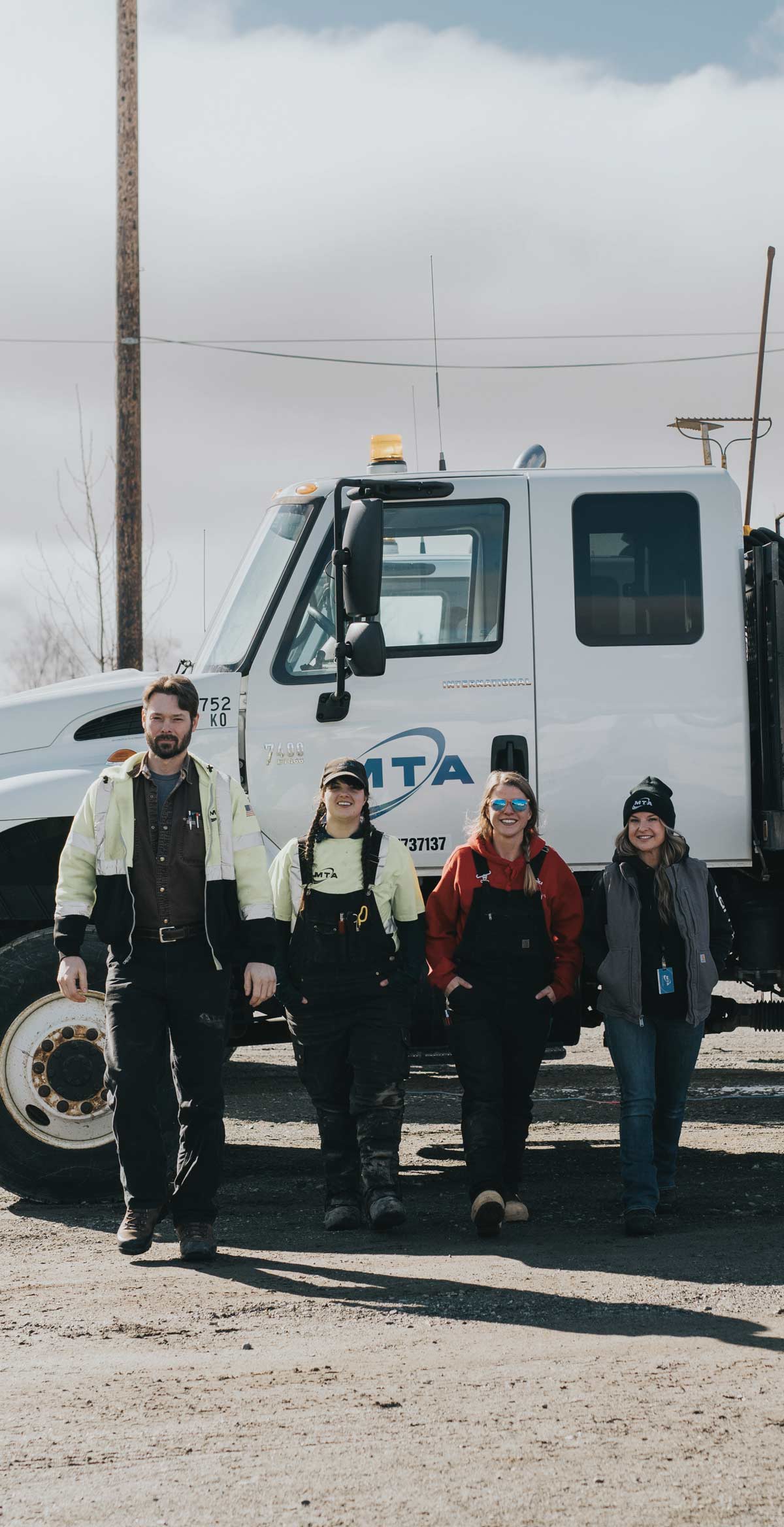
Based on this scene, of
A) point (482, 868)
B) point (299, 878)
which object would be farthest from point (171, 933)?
point (482, 868)

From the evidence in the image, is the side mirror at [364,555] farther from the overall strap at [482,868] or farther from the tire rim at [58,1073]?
the tire rim at [58,1073]

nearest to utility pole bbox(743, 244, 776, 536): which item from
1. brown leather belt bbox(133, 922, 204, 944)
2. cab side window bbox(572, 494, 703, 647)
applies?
cab side window bbox(572, 494, 703, 647)

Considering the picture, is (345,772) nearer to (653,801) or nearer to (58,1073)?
(653,801)

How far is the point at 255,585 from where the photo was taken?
6805 mm

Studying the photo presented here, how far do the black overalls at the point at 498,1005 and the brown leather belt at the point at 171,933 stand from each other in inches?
40.3

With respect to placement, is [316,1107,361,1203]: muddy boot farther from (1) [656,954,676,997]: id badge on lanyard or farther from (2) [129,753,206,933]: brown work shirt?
(1) [656,954,676,997]: id badge on lanyard

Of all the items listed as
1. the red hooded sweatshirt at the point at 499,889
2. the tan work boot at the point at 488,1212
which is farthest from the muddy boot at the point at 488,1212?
the red hooded sweatshirt at the point at 499,889

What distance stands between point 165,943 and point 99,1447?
2140 millimetres

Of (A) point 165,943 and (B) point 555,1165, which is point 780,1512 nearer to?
(A) point 165,943

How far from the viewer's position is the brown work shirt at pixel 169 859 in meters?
5.82

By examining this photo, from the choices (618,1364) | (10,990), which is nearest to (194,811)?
(10,990)

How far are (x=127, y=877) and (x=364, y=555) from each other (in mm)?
1483

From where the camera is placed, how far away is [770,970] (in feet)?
22.8

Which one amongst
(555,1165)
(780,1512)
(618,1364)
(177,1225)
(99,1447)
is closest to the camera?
(780,1512)
